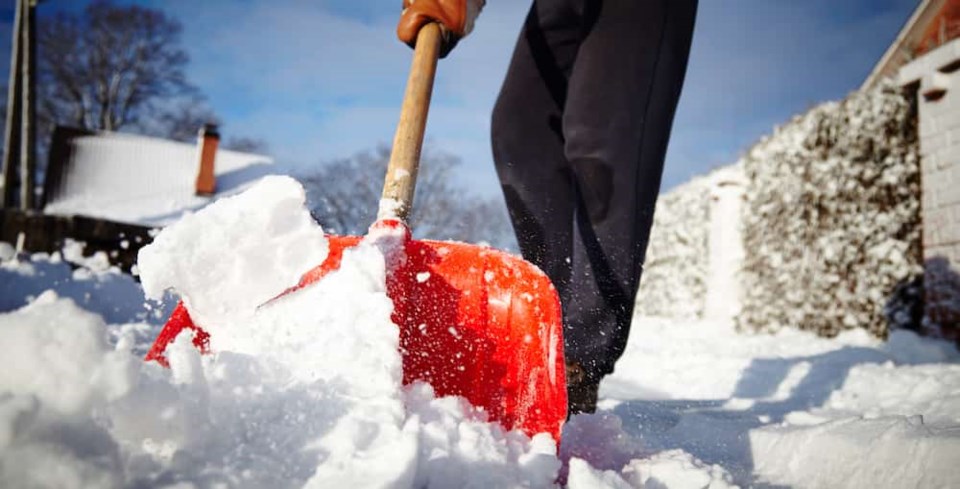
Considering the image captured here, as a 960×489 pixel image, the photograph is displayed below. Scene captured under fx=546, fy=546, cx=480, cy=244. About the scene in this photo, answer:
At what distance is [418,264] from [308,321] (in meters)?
0.27

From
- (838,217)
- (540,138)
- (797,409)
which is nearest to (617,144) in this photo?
(540,138)

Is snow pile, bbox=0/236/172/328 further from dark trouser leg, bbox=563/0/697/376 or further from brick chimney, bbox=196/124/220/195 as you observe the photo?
brick chimney, bbox=196/124/220/195

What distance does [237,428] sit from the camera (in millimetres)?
661

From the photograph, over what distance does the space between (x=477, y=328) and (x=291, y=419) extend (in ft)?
1.37

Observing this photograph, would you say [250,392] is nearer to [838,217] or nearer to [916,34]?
[838,217]

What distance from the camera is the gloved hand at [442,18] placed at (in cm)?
144

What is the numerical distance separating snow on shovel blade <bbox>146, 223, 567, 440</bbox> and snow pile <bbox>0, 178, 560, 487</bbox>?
8 centimetres

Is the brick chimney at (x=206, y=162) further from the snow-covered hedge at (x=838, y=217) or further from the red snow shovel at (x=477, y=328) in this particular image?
the red snow shovel at (x=477, y=328)

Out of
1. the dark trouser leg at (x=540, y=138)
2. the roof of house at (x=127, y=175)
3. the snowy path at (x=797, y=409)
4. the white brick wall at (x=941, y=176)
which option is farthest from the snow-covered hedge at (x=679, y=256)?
the roof of house at (x=127, y=175)

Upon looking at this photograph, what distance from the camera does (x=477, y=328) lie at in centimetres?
104

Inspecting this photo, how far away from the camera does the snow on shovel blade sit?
98 cm

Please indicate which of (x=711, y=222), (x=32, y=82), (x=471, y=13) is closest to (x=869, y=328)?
(x=711, y=222)

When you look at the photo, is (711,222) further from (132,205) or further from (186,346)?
(132,205)

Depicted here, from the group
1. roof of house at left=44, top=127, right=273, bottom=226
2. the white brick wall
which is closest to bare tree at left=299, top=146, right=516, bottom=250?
roof of house at left=44, top=127, right=273, bottom=226
